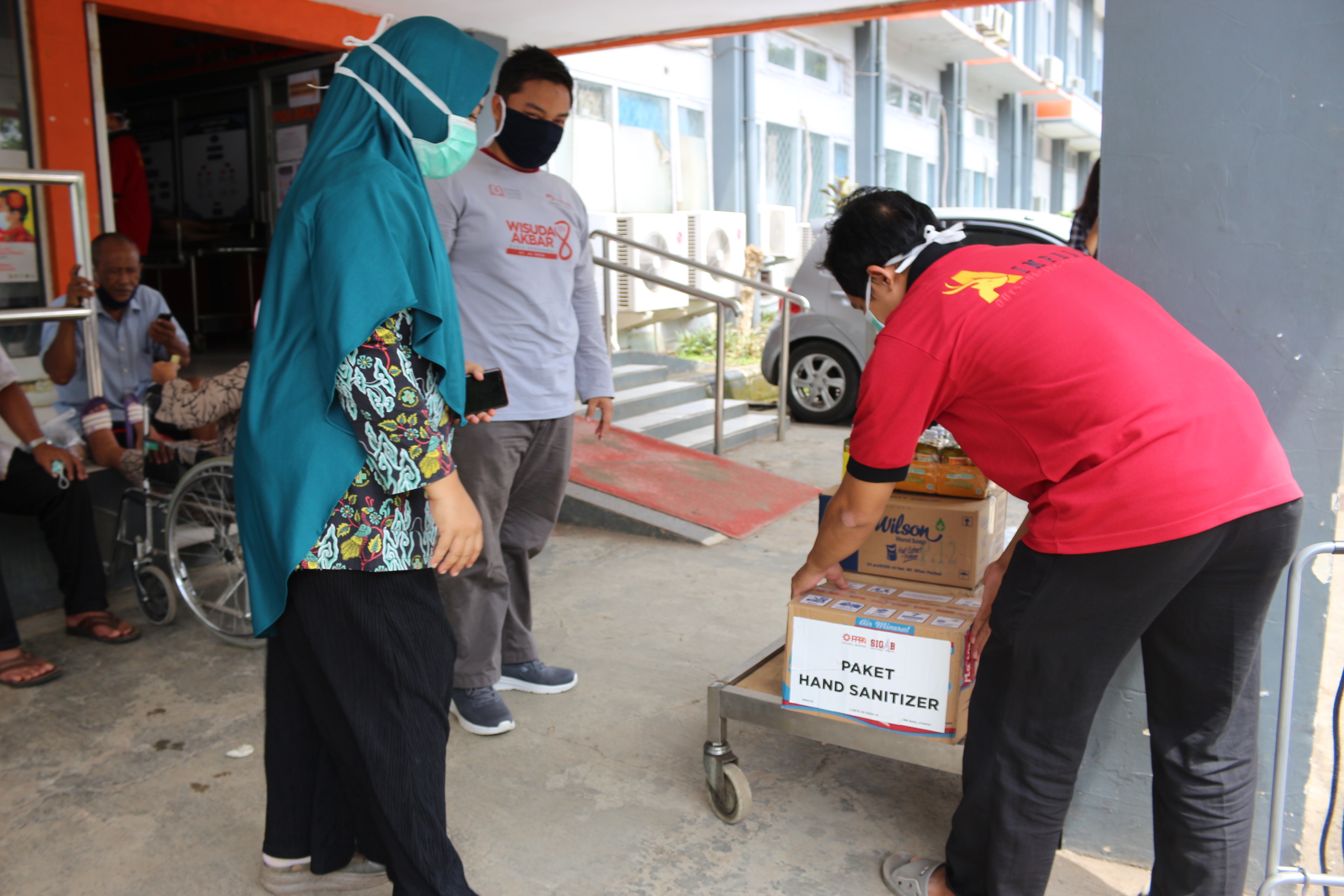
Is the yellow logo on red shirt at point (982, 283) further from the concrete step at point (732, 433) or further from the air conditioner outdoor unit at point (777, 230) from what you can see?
the air conditioner outdoor unit at point (777, 230)

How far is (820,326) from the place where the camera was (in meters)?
7.61

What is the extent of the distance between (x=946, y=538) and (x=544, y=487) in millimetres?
1260

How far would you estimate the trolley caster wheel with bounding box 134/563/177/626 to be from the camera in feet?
12.4

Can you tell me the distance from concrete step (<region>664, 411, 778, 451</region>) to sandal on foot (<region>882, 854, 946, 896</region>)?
4.19 m

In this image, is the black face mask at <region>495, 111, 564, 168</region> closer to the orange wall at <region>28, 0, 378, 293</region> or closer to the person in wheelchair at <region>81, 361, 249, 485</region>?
the person in wheelchair at <region>81, 361, 249, 485</region>

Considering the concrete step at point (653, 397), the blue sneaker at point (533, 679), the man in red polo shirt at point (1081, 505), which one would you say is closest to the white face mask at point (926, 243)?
the man in red polo shirt at point (1081, 505)

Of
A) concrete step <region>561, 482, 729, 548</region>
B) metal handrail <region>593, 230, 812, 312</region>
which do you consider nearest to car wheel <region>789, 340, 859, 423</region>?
metal handrail <region>593, 230, 812, 312</region>

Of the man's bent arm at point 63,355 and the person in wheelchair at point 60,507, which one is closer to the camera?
the person in wheelchair at point 60,507

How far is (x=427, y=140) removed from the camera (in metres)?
1.88

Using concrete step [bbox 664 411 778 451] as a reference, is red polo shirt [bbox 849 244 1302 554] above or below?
above

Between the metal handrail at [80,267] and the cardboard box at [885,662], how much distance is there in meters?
2.94

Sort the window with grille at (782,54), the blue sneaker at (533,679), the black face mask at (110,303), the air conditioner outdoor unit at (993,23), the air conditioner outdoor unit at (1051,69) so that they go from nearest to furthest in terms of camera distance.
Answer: the blue sneaker at (533,679)
the black face mask at (110,303)
the window with grille at (782,54)
the air conditioner outdoor unit at (993,23)
the air conditioner outdoor unit at (1051,69)

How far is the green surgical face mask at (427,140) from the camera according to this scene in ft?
5.95

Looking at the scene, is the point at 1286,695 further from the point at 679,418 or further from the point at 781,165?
the point at 781,165
